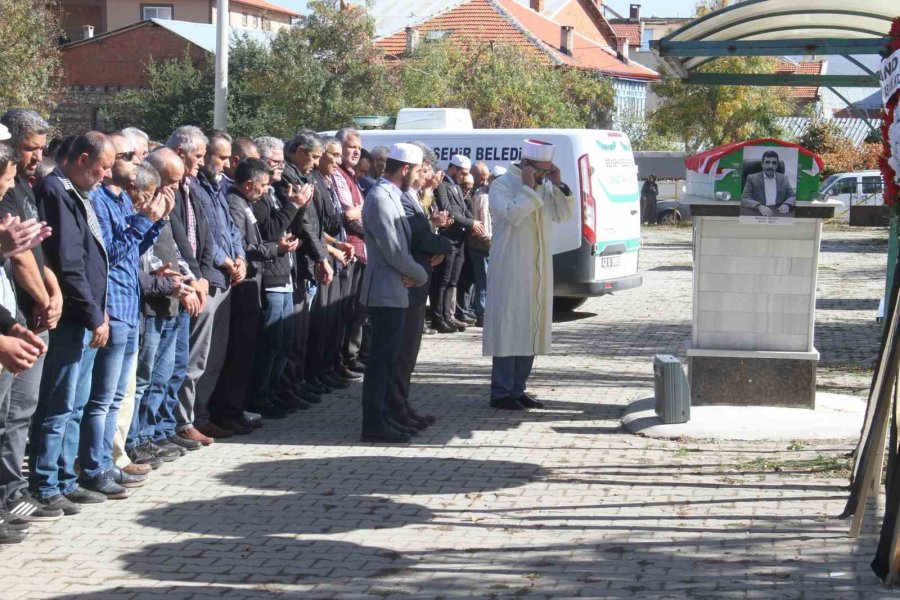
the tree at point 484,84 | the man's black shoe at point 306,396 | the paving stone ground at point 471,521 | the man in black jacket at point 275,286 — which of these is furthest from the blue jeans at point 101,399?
the tree at point 484,84

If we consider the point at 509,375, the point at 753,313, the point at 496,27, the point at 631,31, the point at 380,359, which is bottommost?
the point at 509,375

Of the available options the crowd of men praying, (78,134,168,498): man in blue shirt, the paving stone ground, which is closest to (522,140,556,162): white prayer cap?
the crowd of men praying

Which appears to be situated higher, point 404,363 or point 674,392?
point 404,363

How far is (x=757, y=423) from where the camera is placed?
940 cm

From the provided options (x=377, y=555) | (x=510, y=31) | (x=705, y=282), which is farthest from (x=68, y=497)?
(x=510, y=31)

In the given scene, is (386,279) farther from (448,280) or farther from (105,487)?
(448,280)

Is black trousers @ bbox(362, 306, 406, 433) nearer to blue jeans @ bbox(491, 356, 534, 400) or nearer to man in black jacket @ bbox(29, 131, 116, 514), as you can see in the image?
blue jeans @ bbox(491, 356, 534, 400)

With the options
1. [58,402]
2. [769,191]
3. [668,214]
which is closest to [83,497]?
[58,402]

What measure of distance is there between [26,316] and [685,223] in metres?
38.6

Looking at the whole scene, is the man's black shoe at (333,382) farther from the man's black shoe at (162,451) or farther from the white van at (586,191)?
the white van at (586,191)

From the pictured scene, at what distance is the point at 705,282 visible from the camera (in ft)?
32.5

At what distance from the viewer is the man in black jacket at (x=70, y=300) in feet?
22.4

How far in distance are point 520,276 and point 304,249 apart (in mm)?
1761

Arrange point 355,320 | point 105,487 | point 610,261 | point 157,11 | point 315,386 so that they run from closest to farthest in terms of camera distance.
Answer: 1. point 105,487
2. point 315,386
3. point 355,320
4. point 610,261
5. point 157,11
